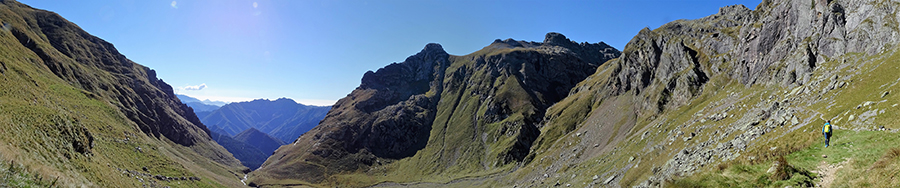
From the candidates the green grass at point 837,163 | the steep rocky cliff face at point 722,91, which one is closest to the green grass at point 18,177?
the green grass at point 837,163

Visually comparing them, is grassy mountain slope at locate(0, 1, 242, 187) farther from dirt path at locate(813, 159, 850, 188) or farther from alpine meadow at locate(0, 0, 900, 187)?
dirt path at locate(813, 159, 850, 188)

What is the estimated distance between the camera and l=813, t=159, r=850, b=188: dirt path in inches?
763

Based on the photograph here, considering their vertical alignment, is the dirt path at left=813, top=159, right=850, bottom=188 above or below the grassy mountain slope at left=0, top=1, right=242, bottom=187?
below

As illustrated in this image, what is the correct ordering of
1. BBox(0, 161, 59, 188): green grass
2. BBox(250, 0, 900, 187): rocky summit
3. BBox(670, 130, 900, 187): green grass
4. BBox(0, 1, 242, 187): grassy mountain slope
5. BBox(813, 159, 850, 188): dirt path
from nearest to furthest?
BBox(670, 130, 900, 187): green grass < BBox(813, 159, 850, 188): dirt path < BBox(0, 161, 59, 188): green grass < BBox(250, 0, 900, 187): rocky summit < BBox(0, 1, 242, 187): grassy mountain slope

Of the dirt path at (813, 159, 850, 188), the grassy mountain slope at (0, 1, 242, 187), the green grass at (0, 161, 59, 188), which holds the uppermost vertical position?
the grassy mountain slope at (0, 1, 242, 187)

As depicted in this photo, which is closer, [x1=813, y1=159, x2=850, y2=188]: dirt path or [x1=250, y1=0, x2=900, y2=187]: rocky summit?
[x1=813, y1=159, x2=850, y2=188]: dirt path

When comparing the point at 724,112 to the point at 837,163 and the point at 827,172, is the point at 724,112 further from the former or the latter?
the point at 827,172

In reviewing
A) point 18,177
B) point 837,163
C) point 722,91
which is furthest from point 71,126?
point 722,91

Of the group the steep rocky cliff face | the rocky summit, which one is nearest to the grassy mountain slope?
the rocky summit

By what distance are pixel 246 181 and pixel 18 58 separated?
330 ft

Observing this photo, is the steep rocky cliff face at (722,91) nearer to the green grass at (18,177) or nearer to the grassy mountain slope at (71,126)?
the green grass at (18,177)

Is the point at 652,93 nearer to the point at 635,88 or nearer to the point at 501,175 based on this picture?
the point at 635,88

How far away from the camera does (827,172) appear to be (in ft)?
66.8

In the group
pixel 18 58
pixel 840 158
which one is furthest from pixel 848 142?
pixel 18 58
